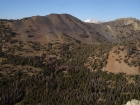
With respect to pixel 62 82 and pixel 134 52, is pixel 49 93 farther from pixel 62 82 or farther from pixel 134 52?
pixel 134 52

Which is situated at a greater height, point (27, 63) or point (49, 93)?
point (27, 63)

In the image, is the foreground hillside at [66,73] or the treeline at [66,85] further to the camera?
the foreground hillside at [66,73]

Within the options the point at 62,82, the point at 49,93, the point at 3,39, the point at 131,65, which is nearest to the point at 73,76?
the point at 62,82

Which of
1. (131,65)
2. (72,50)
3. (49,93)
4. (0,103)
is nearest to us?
(0,103)

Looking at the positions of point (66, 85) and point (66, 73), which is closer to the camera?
point (66, 85)

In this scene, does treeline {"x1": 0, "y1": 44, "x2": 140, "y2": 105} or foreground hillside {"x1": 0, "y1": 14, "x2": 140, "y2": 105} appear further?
foreground hillside {"x1": 0, "y1": 14, "x2": 140, "y2": 105}

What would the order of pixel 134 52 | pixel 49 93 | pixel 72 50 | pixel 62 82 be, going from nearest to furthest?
Answer: pixel 49 93 → pixel 62 82 → pixel 134 52 → pixel 72 50

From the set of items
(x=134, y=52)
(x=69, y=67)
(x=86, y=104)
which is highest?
(x=134, y=52)

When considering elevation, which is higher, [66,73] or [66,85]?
[66,73]
